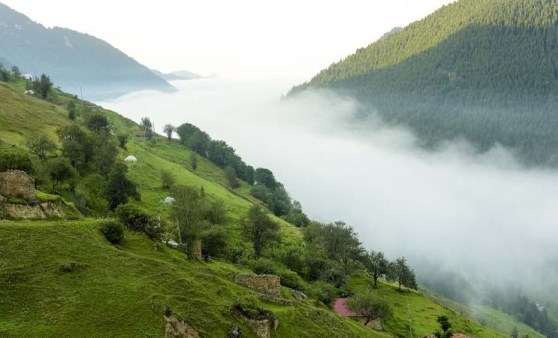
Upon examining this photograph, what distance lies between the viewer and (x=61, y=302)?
4022 centimetres

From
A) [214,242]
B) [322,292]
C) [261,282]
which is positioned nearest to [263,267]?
[214,242]

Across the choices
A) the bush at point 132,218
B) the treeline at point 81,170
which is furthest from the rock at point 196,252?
the treeline at point 81,170

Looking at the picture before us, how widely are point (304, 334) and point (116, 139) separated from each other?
125 m

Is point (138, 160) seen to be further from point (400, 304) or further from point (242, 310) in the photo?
point (242, 310)

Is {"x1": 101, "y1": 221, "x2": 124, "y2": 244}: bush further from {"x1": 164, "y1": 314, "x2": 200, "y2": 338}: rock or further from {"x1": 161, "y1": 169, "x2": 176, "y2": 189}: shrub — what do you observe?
{"x1": 161, "y1": 169, "x2": 176, "y2": 189}: shrub

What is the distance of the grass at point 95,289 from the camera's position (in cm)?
3875

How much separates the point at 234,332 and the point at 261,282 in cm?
1696

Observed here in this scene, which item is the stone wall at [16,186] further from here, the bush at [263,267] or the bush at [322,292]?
the bush at [322,292]

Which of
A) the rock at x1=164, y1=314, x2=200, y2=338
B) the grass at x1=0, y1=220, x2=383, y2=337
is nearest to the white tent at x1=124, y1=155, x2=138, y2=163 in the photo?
the grass at x1=0, y1=220, x2=383, y2=337

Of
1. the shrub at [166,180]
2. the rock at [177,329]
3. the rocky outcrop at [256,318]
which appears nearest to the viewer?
the rock at [177,329]

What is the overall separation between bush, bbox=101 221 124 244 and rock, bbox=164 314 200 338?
509 inches

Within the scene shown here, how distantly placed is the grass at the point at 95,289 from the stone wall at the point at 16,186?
7.30 meters

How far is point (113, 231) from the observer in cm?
5191

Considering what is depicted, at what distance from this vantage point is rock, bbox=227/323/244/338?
45.3 m
